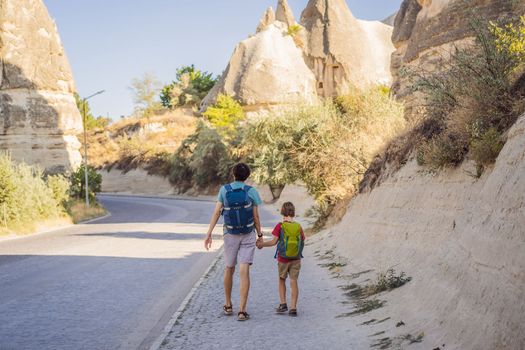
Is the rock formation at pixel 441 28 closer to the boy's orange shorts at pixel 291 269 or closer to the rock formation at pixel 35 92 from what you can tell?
the boy's orange shorts at pixel 291 269

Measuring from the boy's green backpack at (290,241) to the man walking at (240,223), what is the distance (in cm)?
33

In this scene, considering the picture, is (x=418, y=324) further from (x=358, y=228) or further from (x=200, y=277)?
(x=358, y=228)

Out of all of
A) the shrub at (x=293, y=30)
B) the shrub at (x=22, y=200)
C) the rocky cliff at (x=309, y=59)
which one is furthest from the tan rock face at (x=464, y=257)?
the shrub at (x=293, y=30)

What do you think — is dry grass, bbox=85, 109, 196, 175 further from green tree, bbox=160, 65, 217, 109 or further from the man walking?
the man walking

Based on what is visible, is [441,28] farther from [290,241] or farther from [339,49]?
[339,49]

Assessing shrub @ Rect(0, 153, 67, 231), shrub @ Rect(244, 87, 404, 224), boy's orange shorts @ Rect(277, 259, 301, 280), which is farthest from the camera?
Result: shrub @ Rect(0, 153, 67, 231)

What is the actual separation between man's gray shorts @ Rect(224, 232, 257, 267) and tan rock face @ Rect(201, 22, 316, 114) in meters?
54.1

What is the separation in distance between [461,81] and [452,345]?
5983mm

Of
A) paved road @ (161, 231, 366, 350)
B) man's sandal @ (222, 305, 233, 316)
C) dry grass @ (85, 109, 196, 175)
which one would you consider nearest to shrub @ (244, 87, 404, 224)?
paved road @ (161, 231, 366, 350)

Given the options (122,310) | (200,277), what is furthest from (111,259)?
(122,310)

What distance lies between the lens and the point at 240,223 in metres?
7.52

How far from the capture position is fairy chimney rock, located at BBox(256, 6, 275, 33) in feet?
256

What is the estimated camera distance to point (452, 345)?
199 inches

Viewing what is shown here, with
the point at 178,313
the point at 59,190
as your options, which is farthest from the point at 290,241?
the point at 59,190
